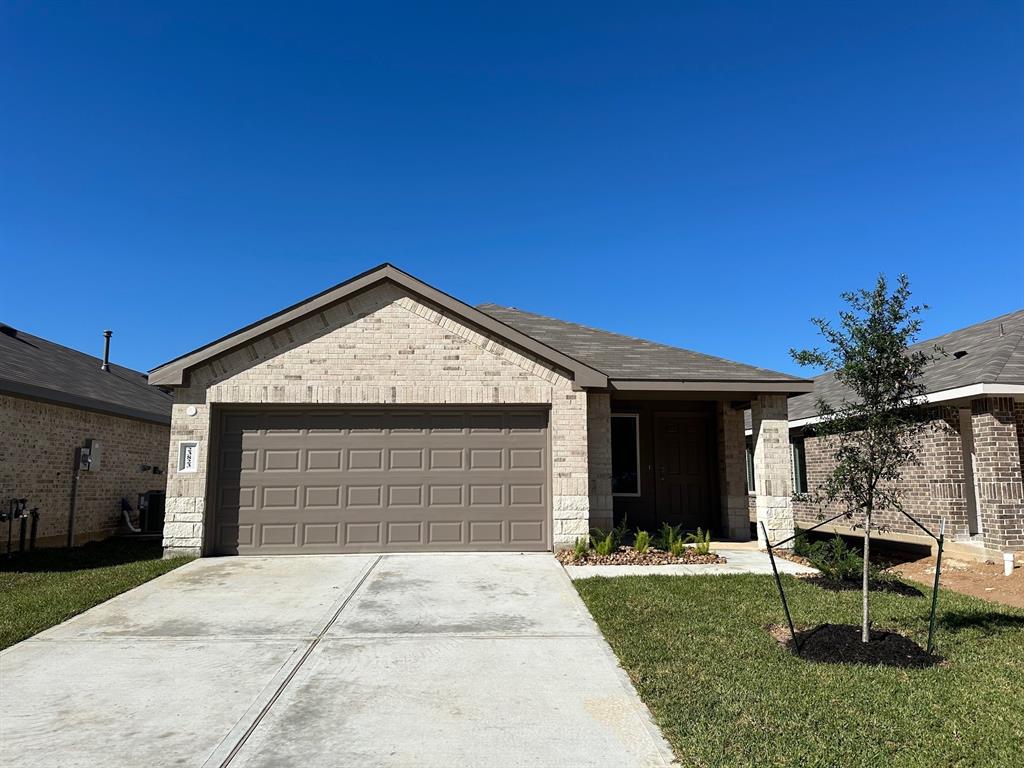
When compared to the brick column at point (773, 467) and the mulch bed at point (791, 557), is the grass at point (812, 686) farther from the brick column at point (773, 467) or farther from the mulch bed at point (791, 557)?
the brick column at point (773, 467)

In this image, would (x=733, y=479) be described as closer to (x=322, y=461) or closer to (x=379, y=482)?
(x=379, y=482)

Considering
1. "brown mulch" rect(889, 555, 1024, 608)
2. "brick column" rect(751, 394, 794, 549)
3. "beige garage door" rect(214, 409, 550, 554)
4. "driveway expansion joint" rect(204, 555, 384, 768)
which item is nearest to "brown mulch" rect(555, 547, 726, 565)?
"beige garage door" rect(214, 409, 550, 554)

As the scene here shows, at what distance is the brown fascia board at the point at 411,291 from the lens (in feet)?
36.7

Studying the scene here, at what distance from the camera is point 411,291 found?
11641mm

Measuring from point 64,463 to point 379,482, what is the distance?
699 centimetres

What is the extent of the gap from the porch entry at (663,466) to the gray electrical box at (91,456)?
1085 centimetres

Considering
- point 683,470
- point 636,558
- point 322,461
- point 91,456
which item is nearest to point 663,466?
point 683,470

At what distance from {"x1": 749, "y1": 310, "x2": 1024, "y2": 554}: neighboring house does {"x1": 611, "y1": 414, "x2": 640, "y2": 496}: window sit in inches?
205

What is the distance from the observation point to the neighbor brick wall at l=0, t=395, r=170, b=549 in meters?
11.9

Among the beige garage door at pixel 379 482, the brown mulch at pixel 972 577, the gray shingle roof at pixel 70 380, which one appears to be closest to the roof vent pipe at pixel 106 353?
the gray shingle roof at pixel 70 380

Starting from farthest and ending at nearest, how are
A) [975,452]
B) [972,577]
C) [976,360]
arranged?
1. [976,360]
2. [975,452]
3. [972,577]

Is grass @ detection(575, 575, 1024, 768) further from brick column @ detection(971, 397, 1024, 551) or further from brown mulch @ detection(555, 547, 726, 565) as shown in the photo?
brick column @ detection(971, 397, 1024, 551)

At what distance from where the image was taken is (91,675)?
5.45 metres

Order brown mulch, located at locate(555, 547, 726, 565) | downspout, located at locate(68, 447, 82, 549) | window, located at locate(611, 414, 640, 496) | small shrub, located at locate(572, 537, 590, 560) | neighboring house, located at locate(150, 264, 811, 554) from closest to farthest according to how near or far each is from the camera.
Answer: brown mulch, located at locate(555, 547, 726, 565) → small shrub, located at locate(572, 537, 590, 560) → neighboring house, located at locate(150, 264, 811, 554) → downspout, located at locate(68, 447, 82, 549) → window, located at locate(611, 414, 640, 496)
